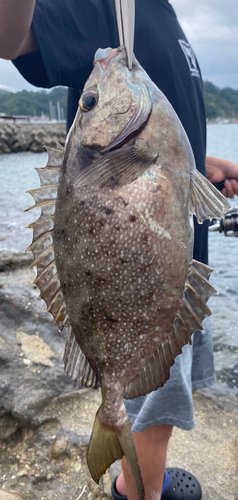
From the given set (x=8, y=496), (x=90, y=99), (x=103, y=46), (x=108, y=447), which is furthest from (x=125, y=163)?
(x=8, y=496)

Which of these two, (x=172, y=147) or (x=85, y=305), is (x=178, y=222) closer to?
(x=172, y=147)

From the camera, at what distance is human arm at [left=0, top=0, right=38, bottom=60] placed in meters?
1.38

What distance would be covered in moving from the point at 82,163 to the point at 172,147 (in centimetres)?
31

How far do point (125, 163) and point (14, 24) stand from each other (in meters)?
0.68

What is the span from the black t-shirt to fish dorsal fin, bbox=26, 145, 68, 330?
1.42 feet

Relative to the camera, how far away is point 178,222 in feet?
4.29

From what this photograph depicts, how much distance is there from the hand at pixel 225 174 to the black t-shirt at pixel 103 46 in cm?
46

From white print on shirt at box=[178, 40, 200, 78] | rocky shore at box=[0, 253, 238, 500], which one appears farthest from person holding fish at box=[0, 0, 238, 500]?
rocky shore at box=[0, 253, 238, 500]

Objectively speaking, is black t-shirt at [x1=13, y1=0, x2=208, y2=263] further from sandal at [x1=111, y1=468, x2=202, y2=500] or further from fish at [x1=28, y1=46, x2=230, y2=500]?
sandal at [x1=111, y1=468, x2=202, y2=500]

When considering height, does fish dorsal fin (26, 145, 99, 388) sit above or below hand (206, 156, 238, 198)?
below

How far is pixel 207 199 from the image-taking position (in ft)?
4.34

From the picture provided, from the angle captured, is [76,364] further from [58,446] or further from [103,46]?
[58,446]

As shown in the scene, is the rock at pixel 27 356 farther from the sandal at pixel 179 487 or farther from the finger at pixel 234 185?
the finger at pixel 234 185

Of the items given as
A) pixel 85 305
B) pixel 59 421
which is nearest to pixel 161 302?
pixel 85 305
